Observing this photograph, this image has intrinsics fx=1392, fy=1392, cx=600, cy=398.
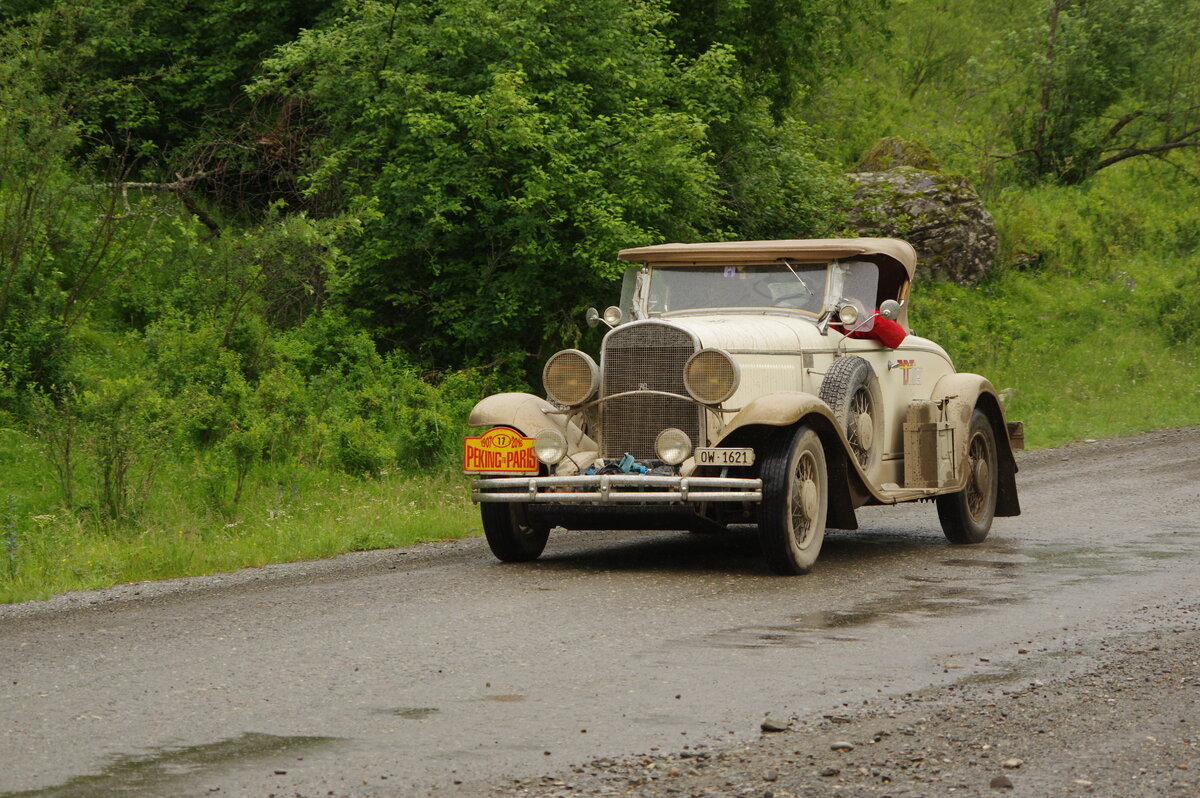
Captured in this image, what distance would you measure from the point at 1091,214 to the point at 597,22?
19747mm

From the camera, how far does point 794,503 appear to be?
31.3 feet

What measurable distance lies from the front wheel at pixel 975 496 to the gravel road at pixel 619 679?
782 mm

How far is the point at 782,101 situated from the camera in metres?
23.2

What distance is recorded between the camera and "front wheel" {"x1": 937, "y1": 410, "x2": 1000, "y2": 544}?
1127cm

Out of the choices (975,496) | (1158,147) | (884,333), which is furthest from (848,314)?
(1158,147)

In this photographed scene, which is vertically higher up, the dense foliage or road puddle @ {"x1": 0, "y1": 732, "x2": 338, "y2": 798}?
the dense foliage

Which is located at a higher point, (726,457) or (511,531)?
(726,457)

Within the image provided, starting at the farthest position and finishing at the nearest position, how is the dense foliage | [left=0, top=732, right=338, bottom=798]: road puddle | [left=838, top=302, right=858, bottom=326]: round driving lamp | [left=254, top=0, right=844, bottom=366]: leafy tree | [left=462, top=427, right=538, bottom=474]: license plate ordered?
1. [left=254, top=0, right=844, bottom=366]: leafy tree
2. the dense foliage
3. [left=838, top=302, right=858, bottom=326]: round driving lamp
4. [left=462, top=427, right=538, bottom=474]: license plate
5. [left=0, top=732, right=338, bottom=798]: road puddle

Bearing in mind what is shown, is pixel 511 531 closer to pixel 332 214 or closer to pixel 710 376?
pixel 710 376

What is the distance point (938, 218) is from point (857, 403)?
18.1m

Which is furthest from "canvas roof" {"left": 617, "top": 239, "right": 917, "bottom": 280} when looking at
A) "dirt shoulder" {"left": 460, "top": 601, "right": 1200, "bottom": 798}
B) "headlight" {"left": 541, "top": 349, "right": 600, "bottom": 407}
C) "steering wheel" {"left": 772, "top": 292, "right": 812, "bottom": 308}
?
"dirt shoulder" {"left": 460, "top": 601, "right": 1200, "bottom": 798}

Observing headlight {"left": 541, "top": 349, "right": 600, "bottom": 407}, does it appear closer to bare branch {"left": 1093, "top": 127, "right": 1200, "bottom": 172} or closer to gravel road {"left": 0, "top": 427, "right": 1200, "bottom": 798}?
gravel road {"left": 0, "top": 427, "right": 1200, "bottom": 798}

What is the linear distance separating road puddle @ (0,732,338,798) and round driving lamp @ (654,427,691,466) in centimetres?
446

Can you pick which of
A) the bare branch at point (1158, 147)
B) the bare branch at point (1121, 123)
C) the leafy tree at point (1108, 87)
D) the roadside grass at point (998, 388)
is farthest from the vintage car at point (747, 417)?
the bare branch at point (1121, 123)
